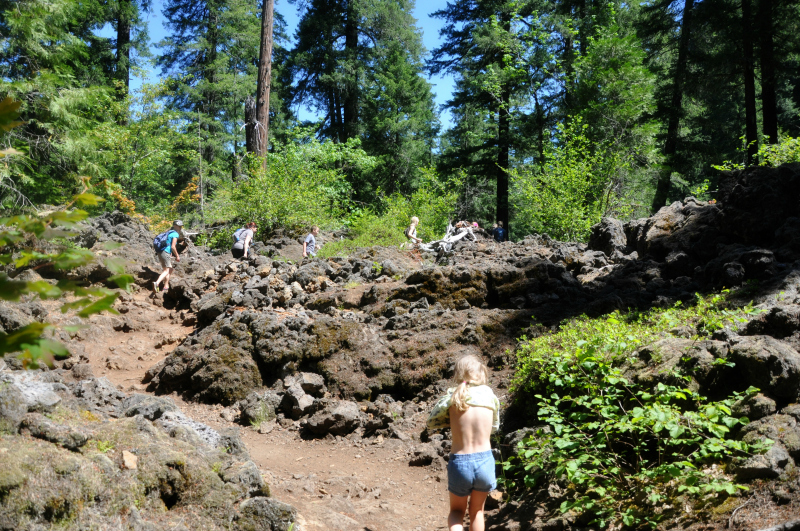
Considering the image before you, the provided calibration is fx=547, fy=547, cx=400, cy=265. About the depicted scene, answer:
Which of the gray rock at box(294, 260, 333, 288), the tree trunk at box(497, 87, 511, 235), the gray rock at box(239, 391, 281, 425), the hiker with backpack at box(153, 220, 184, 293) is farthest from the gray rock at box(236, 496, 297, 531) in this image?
the tree trunk at box(497, 87, 511, 235)

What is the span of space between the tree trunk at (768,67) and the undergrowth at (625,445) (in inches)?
539

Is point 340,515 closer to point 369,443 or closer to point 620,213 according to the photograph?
point 369,443

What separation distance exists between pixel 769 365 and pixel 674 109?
1780 centimetres

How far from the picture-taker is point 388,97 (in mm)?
29312

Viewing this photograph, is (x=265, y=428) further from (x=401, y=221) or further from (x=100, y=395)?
(x=401, y=221)

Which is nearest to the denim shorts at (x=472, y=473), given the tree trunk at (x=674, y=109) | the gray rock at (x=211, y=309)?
the gray rock at (x=211, y=309)

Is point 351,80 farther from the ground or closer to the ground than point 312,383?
farther from the ground

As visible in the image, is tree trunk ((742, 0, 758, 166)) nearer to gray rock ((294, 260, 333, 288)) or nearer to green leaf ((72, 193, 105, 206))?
gray rock ((294, 260, 333, 288))

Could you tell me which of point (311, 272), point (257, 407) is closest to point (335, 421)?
point (257, 407)

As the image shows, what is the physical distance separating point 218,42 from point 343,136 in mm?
8115

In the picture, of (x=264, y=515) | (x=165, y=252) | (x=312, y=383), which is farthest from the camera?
(x=165, y=252)

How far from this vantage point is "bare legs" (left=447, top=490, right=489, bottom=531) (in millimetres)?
3799

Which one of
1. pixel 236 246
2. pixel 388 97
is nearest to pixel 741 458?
pixel 236 246

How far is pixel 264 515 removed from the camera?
3805mm
